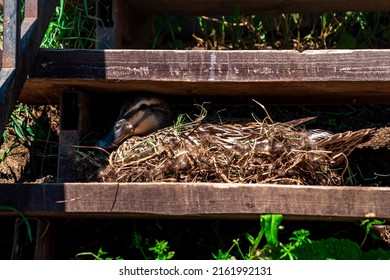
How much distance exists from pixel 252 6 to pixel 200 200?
3.82 feet

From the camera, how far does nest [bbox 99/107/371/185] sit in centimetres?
303

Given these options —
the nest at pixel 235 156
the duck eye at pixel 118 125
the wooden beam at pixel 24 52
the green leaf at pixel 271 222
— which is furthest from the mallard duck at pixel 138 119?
the green leaf at pixel 271 222

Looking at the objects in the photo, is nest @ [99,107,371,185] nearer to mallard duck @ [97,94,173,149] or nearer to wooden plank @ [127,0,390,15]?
mallard duck @ [97,94,173,149]

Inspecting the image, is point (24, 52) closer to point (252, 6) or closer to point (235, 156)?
point (235, 156)

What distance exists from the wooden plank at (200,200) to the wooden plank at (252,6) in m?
1.06

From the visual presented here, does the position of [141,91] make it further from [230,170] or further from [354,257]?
[354,257]

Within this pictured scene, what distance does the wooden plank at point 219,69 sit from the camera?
120 inches

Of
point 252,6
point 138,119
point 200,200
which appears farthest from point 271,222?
point 252,6

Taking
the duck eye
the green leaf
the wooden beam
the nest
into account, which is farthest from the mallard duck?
the green leaf

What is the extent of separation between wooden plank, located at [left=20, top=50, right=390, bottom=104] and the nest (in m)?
0.17

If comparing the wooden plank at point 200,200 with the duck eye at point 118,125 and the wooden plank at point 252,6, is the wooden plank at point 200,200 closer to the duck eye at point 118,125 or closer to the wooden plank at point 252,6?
the duck eye at point 118,125

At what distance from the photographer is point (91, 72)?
10.2 ft

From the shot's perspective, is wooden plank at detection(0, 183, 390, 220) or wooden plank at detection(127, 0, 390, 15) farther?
wooden plank at detection(127, 0, 390, 15)

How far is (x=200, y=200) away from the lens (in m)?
2.84
